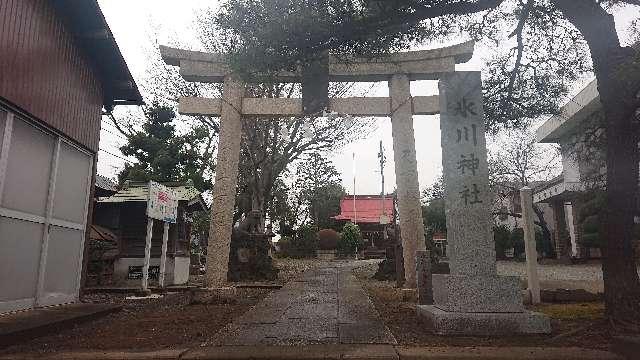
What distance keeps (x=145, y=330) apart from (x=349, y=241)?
2803 centimetres

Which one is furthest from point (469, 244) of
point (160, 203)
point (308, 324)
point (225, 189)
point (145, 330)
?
point (160, 203)

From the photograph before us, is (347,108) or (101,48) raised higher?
(101,48)

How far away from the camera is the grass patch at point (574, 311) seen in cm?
561

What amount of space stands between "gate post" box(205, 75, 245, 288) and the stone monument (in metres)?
4.10

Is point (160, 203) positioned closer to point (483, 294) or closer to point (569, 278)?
point (483, 294)

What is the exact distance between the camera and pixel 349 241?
3269cm

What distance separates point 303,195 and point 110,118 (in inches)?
869

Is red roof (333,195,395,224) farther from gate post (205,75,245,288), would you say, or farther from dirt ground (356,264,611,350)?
dirt ground (356,264,611,350)

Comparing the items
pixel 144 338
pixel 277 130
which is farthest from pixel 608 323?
Answer: pixel 277 130

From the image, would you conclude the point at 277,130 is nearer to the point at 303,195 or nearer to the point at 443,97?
the point at 443,97

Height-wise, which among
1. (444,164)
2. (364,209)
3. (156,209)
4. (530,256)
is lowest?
(530,256)

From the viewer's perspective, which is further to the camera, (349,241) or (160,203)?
(349,241)

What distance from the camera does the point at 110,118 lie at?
811 inches

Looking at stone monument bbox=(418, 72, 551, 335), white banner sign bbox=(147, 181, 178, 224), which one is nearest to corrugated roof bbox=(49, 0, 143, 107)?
white banner sign bbox=(147, 181, 178, 224)
